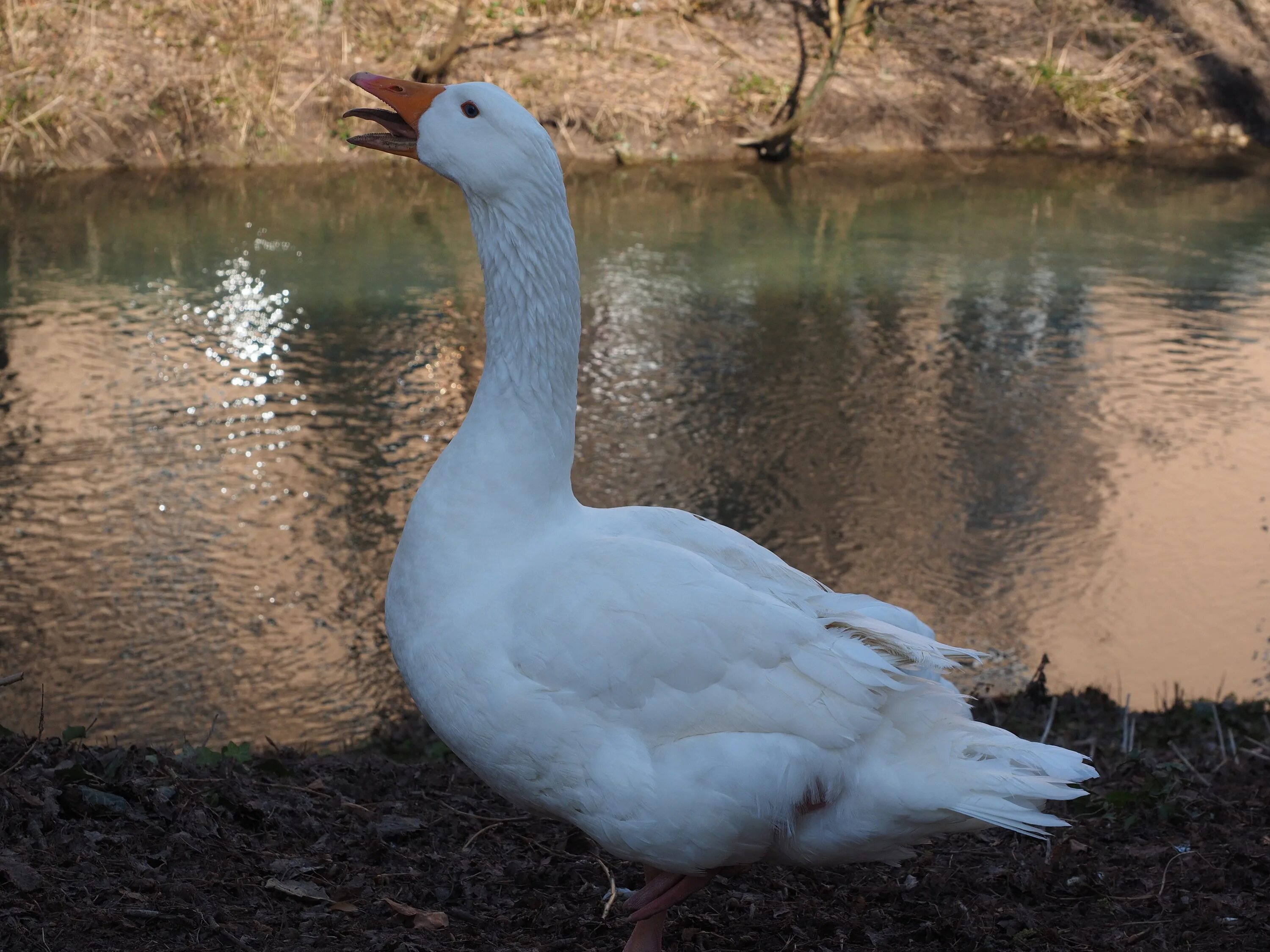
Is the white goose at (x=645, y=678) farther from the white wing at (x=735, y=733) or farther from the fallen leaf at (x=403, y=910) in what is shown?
the fallen leaf at (x=403, y=910)

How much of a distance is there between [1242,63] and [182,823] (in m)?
18.5

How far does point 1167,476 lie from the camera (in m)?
7.67

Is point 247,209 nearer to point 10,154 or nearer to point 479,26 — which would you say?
point 10,154

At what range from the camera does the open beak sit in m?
3.13

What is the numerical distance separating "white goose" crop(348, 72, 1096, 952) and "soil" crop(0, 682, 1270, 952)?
503mm

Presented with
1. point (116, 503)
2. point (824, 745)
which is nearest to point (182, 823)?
point (824, 745)

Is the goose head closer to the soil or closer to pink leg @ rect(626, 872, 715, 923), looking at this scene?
pink leg @ rect(626, 872, 715, 923)

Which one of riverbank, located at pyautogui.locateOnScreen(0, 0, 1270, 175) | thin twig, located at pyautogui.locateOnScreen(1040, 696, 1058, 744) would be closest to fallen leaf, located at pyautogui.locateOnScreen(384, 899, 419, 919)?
thin twig, located at pyautogui.locateOnScreen(1040, 696, 1058, 744)

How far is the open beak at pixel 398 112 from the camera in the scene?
3.13 m

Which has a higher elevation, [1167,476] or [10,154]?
[10,154]

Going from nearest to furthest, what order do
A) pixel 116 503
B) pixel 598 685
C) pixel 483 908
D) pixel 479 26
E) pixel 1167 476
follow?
pixel 598 685, pixel 483 908, pixel 116 503, pixel 1167 476, pixel 479 26

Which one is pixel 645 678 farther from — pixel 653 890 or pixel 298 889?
pixel 298 889

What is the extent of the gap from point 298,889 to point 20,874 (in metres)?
0.64

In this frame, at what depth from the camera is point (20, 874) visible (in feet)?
9.71
